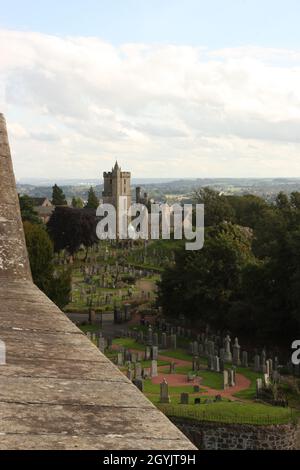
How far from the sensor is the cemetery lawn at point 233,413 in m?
18.3

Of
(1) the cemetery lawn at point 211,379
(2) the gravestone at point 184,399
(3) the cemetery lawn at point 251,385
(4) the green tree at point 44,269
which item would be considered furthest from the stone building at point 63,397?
(4) the green tree at point 44,269

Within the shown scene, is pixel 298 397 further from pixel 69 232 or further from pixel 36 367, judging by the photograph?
pixel 69 232

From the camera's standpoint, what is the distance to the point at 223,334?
34.5m

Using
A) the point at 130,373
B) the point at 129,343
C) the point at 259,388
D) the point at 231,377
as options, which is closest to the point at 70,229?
the point at 129,343

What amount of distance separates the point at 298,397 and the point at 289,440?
14.1 ft

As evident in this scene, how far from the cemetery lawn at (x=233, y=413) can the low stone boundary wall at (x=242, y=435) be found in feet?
0.54

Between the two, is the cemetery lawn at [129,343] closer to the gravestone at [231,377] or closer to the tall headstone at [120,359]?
the tall headstone at [120,359]

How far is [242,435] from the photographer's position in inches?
712

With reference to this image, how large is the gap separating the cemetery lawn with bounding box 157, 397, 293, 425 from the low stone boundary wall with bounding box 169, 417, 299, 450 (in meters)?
0.16

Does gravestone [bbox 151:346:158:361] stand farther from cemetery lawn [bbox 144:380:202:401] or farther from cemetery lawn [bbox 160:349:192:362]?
cemetery lawn [bbox 144:380:202:401]

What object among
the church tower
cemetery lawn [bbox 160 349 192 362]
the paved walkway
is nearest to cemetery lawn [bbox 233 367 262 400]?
the paved walkway

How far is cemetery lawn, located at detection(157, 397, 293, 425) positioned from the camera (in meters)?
18.3

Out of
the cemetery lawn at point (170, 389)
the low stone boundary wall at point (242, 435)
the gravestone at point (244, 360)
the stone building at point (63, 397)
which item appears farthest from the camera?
the gravestone at point (244, 360)
